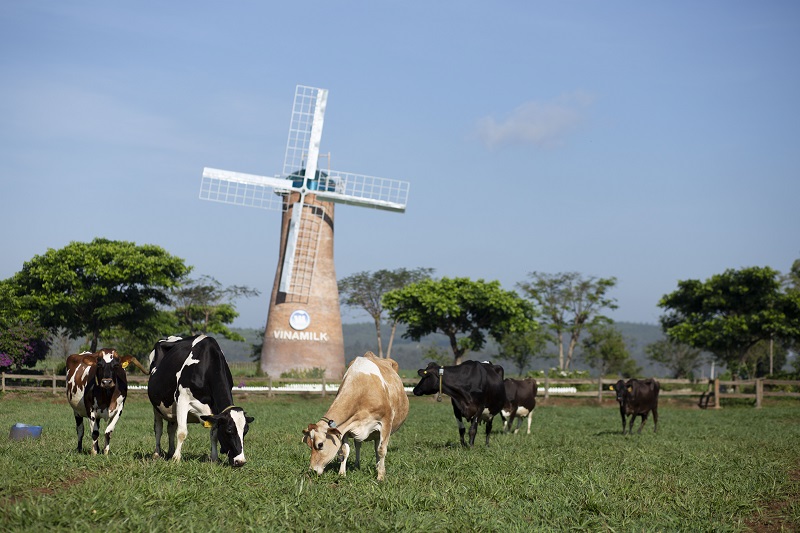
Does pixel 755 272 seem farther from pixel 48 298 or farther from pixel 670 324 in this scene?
pixel 48 298

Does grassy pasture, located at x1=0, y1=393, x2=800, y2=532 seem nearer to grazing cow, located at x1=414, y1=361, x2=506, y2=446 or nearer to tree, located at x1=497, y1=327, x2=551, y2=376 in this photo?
grazing cow, located at x1=414, y1=361, x2=506, y2=446

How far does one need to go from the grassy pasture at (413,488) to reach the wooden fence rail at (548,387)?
19566 millimetres

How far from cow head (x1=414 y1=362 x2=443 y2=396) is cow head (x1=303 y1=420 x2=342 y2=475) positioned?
6013 millimetres

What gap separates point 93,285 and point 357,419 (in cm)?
3770

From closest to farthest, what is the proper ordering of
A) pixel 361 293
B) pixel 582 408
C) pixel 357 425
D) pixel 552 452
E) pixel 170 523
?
pixel 170 523 < pixel 357 425 < pixel 552 452 < pixel 582 408 < pixel 361 293

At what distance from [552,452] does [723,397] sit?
25.4 m

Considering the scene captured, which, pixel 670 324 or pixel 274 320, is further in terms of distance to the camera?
pixel 670 324

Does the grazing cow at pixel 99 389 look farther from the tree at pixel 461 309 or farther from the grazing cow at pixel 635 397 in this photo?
the tree at pixel 461 309

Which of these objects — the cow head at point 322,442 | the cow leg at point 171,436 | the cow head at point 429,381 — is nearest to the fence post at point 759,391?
the cow head at point 429,381

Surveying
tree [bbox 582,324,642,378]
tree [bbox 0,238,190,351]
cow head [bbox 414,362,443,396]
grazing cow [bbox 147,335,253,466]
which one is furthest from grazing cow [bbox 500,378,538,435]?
tree [bbox 582,324,642,378]

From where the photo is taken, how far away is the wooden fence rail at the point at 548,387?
113 feet

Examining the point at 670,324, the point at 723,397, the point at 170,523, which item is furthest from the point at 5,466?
the point at 670,324

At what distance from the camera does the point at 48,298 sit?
1726 inches

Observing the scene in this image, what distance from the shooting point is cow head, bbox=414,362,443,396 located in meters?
16.2
